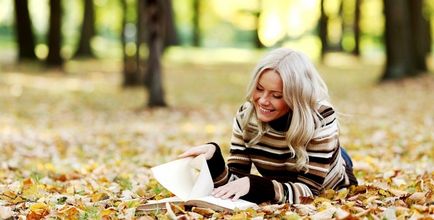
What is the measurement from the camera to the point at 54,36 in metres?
22.3

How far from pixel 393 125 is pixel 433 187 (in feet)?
23.0

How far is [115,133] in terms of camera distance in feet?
35.5

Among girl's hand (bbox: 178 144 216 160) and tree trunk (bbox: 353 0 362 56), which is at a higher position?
girl's hand (bbox: 178 144 216 160)

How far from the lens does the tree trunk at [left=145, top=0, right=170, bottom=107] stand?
13.3m

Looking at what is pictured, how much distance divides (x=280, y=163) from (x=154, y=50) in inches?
377

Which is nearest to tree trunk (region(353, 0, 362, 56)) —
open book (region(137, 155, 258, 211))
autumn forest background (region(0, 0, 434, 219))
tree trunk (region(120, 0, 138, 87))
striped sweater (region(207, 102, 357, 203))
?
autumn forest background (region(0, 0, 434, 219))

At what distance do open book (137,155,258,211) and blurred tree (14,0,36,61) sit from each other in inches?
828

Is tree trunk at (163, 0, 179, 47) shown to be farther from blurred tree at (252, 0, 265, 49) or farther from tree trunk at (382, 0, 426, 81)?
tree trunk at (382, 0, 426, 81)

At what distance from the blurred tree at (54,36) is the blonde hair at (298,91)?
19.2 metres

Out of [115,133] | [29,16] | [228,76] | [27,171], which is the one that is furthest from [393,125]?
[29,16]

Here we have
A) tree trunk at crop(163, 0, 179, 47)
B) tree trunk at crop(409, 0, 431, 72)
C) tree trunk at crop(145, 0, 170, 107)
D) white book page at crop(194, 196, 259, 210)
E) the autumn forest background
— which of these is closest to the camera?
white book page at crop(194, 196, 259, 210)

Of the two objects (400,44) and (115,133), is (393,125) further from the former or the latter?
(400,44)

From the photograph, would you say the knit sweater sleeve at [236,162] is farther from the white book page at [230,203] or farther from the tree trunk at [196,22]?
the tree trunk at [196,22]

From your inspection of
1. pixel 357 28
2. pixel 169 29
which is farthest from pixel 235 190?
pixel 357 28
